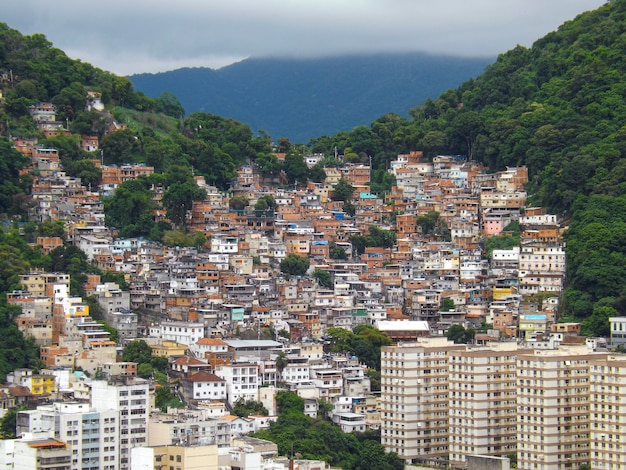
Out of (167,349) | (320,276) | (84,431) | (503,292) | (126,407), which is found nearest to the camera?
(84,431)

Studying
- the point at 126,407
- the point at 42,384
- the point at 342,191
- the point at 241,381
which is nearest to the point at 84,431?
the point at 126,407

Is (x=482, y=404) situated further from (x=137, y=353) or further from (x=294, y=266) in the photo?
(x=294, y=266)

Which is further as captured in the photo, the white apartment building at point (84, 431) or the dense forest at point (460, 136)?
the dense forest at point (460, 136)

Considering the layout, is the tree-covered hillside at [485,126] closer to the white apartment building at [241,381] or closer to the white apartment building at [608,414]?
the white apartment building at [241,381]

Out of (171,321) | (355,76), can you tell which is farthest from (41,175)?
(355,76)

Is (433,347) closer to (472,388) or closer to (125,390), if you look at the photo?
(472,388)

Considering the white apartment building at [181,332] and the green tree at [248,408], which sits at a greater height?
the white apartment building at [181,332]

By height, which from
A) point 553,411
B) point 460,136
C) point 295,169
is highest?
point 460,136

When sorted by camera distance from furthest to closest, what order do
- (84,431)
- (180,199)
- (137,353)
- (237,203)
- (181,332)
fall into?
1. (237,203)
2. (180,199)
3. (181,332)
4. (137,353)
5. (84,431)

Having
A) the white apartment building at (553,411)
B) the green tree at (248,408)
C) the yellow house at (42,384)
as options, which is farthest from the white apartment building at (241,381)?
the white apartment building at (553,411)
